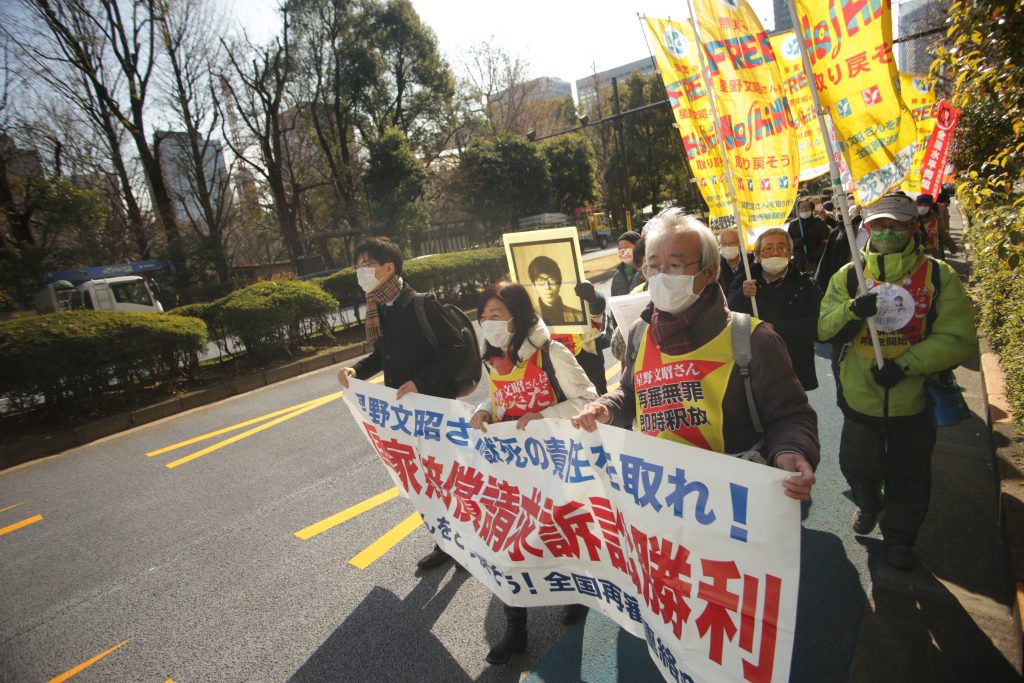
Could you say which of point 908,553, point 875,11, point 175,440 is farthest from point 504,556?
point 175,440

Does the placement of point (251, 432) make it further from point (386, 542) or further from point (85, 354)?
point (386, 542)

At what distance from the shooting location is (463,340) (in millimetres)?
3221

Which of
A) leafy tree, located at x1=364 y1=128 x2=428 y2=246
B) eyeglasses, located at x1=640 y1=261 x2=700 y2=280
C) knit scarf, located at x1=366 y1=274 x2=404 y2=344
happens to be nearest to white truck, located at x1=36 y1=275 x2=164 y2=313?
leafy tree, located at x1=364 y1=128 x2=428 y2=246

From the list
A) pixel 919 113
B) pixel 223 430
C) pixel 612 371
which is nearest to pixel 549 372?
pixel 919 113

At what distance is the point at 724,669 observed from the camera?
1.70 m

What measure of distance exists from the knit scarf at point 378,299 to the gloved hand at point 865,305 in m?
2.43

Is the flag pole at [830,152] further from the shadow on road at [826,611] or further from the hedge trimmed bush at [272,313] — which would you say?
the hedge trimmed bush at [272,313]

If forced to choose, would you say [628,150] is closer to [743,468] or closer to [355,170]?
[355,170]

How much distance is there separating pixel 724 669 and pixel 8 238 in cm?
2260

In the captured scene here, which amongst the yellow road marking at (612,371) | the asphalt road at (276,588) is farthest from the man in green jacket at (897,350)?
the yellow road marking at (612,371)

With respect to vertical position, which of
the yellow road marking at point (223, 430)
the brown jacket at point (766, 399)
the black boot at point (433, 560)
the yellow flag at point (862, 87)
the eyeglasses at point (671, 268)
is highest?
the yellow flag at point (862, 87)

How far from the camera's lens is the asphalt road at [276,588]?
2572mm

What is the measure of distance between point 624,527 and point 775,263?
7.97ft

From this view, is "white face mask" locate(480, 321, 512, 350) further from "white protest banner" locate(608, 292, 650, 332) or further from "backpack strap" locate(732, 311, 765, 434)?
"backpack strap" locate(732, 311, 765, 434)
